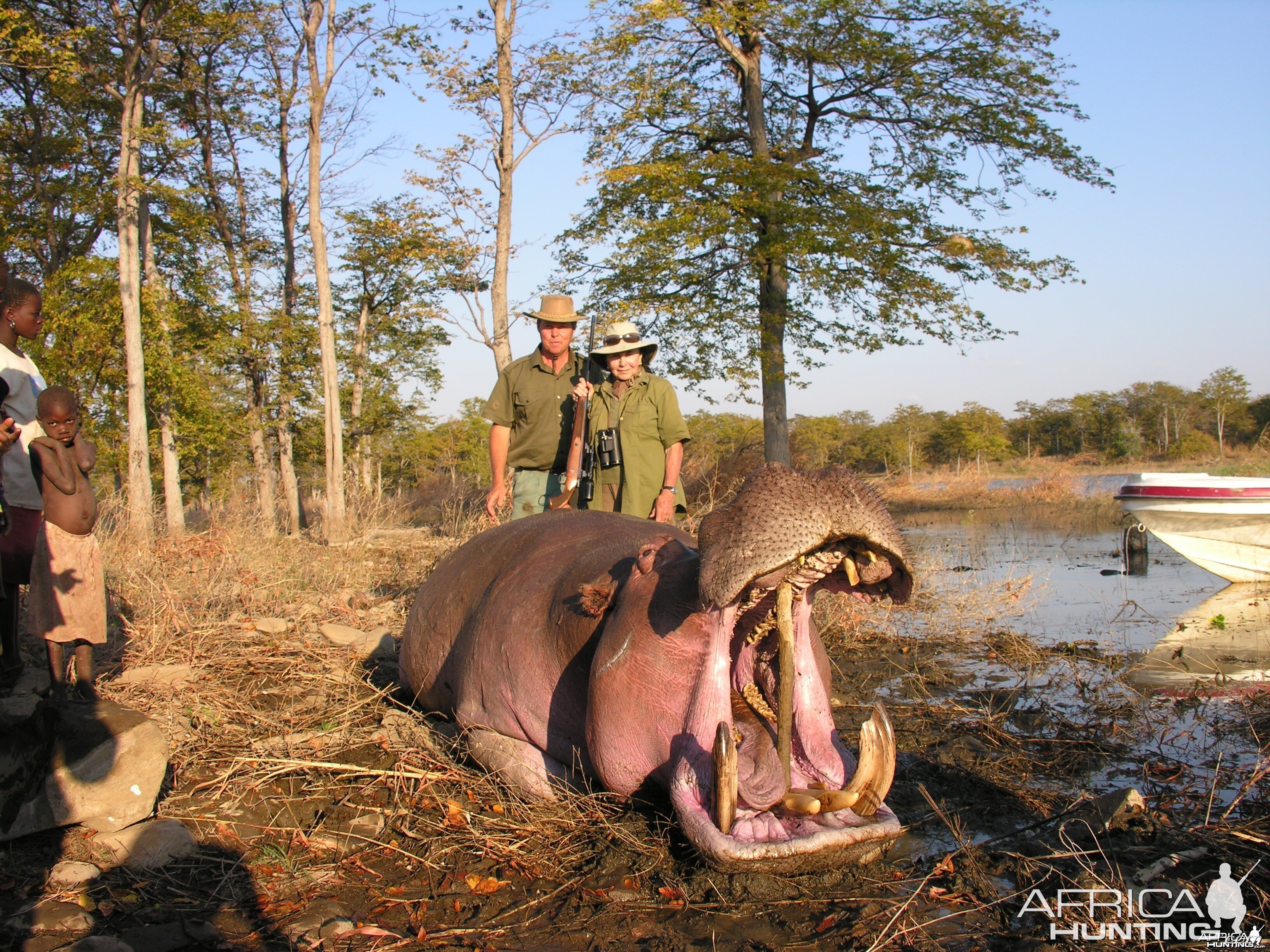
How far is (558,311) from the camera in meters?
6.12

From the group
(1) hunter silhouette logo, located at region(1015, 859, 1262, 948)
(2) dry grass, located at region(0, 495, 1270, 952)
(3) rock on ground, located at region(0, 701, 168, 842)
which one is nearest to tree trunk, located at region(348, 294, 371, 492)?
(2) dry grass, located at region(0, 495, 1270, 952)

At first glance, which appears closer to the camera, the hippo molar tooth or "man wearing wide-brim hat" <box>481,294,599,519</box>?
the hippo molar tooth

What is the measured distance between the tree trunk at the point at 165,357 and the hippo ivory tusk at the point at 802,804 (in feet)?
55.2

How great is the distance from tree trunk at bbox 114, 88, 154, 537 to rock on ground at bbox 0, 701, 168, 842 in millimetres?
13047

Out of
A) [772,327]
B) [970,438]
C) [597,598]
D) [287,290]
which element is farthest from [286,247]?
[970,438]

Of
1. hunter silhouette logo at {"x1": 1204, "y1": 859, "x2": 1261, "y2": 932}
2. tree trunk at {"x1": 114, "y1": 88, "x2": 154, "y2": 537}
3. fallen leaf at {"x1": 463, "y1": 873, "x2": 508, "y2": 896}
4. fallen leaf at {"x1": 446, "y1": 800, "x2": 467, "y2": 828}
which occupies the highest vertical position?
tree trunk at {"x1": 114, "y1": 88, "x2": 154, "y2": 537}

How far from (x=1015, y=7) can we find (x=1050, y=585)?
48.7 feet

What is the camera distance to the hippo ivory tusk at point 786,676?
2379mm

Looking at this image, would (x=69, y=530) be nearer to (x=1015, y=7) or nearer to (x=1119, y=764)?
(x=1119, y=764)

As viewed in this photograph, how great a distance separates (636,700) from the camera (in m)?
2.64

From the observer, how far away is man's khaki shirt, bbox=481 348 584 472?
6.12 metres

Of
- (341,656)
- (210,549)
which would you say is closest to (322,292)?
(210,549)

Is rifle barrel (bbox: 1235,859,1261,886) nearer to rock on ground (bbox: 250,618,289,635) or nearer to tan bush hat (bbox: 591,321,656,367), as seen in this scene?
tan bush hat (bbox: 591,321,656,367)

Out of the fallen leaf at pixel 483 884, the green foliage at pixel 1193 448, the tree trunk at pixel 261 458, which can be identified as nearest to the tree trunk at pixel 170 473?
the tree trunk at pixel 261 458
